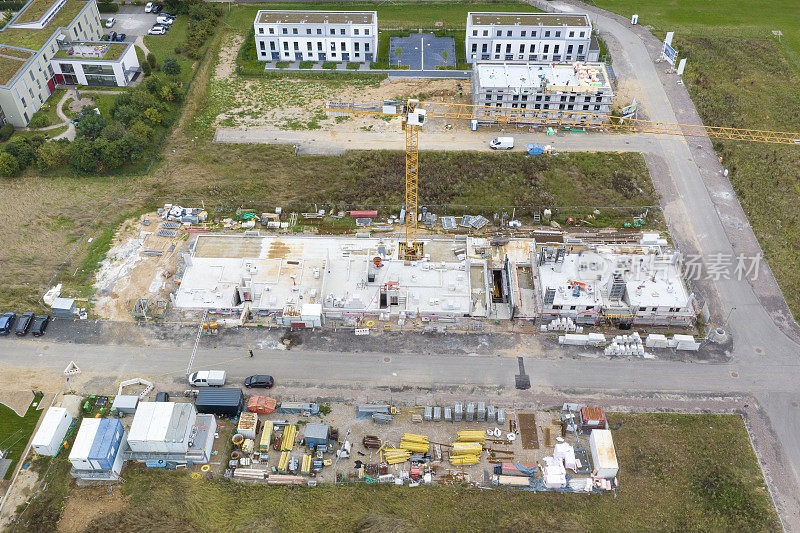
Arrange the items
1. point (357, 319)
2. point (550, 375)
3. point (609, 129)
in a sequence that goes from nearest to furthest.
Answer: point (550, 375)
point (357, 319)
point (609, 129)

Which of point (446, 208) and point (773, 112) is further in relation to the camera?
point (773, 112)

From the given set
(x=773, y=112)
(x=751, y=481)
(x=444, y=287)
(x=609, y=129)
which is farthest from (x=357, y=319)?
(x=773, y=112)

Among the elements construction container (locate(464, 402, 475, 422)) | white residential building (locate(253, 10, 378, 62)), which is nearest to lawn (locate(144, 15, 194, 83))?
white residential building (locate(253, 10, 378, 62))

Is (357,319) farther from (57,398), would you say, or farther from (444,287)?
(57,398)

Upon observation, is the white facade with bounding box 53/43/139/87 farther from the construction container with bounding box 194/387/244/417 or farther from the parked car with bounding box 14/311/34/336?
the construction container with bounding box 194/387/244/417

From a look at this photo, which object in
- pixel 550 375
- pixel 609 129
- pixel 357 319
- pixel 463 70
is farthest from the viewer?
pixel 463 70

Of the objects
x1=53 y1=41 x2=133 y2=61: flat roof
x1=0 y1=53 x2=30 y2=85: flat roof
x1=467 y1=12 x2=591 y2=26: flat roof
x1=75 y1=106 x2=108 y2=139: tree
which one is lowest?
x1=75 y1=106 x2=108 y2=139: tree
